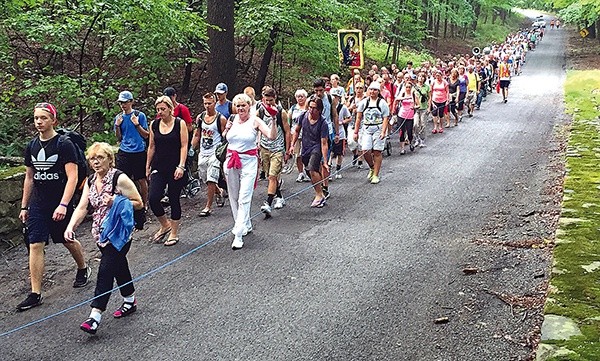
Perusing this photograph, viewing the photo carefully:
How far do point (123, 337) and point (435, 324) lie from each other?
272 cm

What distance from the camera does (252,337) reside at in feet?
16.9

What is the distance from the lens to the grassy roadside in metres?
4.20

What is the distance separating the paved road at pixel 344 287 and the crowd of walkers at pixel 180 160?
34 cm

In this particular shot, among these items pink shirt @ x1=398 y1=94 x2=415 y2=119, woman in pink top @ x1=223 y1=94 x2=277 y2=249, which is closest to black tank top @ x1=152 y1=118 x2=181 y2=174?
woman in pink top @ x1=223 y1=94 x2=277 y2=249

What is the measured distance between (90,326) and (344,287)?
2.46 metres

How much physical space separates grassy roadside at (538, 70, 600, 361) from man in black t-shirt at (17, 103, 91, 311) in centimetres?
462

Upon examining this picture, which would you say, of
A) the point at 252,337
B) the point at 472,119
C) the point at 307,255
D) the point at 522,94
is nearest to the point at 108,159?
the point at 252,337

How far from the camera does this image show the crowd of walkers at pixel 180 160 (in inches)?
222

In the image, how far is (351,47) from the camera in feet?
54.2

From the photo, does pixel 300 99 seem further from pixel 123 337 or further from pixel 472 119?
pixel 472 119

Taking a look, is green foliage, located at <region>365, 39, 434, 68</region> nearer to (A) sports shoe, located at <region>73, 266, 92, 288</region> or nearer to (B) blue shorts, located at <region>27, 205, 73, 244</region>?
(A) sports shoe, located at <region>73, 266, 92, 288</region>

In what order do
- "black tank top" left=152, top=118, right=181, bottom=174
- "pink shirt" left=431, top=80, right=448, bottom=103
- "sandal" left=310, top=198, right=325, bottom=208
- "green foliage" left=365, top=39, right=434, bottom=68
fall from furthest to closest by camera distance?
"green foliage" left=365, top=39, right=434, bottom=68 < "pink shirt" left=431, top=80, right=448, bottom=103 < "sandal" left=310, top=198, right=325, bottom=208 < "black tank top" left=152, top=118, right=181, bottom=174

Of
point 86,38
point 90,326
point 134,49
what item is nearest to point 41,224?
point 90,326

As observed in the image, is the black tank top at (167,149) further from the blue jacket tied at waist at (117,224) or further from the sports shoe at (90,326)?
the sports shoe at (90,326)
